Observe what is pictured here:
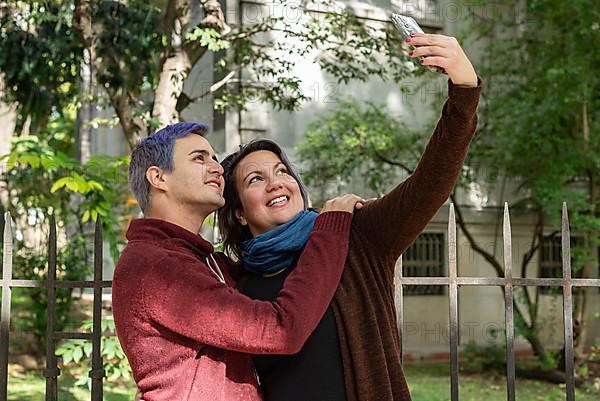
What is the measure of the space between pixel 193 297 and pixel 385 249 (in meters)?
0.64

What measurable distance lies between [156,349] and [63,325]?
8326mm

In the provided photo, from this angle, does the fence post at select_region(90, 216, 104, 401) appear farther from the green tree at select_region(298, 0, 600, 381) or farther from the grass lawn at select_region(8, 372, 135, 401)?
the green tree at select_region(298, 0, 600, 381)

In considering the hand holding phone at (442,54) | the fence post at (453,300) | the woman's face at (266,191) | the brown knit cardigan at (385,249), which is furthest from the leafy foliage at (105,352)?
the hand holding phone at (442,54)

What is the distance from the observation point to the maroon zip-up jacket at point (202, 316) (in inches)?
79.6

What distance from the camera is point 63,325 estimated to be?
32.5ft

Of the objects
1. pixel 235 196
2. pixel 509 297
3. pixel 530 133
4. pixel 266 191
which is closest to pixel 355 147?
pixel 530 133

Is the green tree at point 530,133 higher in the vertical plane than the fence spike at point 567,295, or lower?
higher

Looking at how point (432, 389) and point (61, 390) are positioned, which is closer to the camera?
point (61, 390)

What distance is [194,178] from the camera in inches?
91.7

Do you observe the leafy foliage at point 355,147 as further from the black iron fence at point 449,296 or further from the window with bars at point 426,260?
the black iron fence at point 449,296

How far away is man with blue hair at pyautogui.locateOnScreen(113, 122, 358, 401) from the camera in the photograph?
6.64 ft

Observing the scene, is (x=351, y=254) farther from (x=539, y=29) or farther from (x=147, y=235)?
(x=539, y=29)

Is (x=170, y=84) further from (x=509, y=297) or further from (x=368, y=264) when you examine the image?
(x=368, y=264)

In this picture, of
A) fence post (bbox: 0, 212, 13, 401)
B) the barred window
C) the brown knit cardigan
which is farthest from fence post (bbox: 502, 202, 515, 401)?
the barred window
